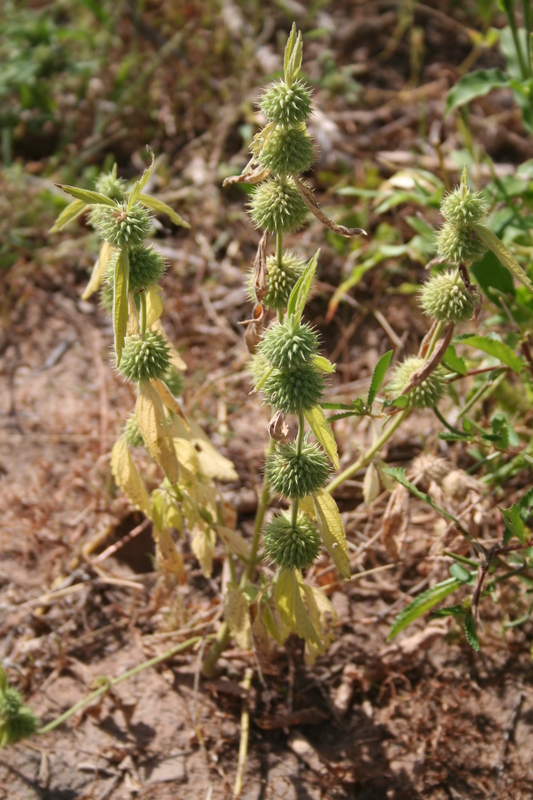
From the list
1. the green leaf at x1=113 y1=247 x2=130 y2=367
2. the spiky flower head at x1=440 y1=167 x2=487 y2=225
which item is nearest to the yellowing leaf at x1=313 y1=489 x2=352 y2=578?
the green leaf at x1=113 y1=247 x2=130 y2=367

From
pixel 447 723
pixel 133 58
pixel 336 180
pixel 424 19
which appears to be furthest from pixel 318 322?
pixel 424 19

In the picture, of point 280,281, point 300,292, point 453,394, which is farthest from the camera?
point 453,394

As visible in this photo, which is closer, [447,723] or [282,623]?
[282,623]

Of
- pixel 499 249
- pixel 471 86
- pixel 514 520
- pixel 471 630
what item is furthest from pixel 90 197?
pixel 471 86

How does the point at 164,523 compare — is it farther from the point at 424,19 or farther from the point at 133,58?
the point at 424,19

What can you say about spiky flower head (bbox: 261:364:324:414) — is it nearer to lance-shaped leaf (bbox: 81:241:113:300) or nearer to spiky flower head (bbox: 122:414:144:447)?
spiky flower head (bbox: 122:414:144:447)

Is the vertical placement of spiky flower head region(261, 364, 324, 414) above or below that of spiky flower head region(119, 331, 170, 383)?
below

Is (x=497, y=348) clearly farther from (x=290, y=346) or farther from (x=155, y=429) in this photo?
(x=155, y=429)
